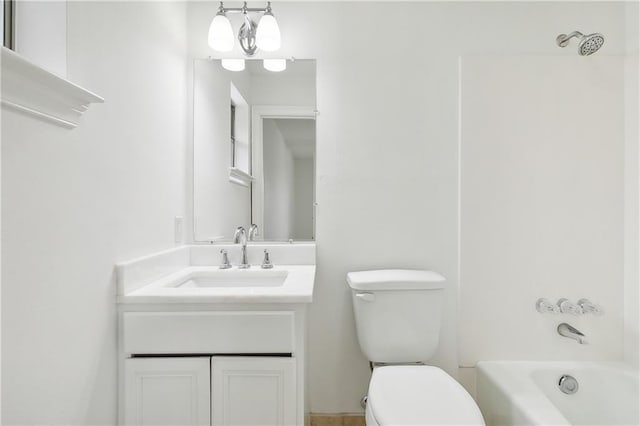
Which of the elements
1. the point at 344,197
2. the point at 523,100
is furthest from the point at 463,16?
the point at 344,197

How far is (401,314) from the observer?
5.15 feet

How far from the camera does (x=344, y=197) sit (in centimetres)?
182

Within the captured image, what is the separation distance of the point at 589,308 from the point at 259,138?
1871mm

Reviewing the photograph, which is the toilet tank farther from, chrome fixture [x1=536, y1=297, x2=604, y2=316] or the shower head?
the shower head

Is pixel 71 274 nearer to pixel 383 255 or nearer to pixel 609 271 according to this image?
pixel 383 255

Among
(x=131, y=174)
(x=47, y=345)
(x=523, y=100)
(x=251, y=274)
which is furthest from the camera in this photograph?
(x=523, y=100)

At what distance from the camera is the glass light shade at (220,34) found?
1.67 meters

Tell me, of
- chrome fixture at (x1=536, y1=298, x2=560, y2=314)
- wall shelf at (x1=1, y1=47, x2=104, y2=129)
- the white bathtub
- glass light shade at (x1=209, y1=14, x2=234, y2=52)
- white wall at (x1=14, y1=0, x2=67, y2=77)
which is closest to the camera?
wall shelf at (x1=1, y1=47, x2=104, y2=129)

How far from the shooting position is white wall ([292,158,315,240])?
1.81 metres

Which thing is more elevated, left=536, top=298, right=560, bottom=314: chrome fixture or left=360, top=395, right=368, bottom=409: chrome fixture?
left=536, top=298, right=560, bottom=314: chrome fixture

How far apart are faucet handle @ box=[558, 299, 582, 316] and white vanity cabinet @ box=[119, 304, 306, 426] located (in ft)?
4.71

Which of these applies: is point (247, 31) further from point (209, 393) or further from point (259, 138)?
point (209, 393)

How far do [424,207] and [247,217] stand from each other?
92cm

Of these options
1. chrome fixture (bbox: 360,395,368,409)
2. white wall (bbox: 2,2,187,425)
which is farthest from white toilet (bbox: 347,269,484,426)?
white wall (bbox: 2,2,187,425)
